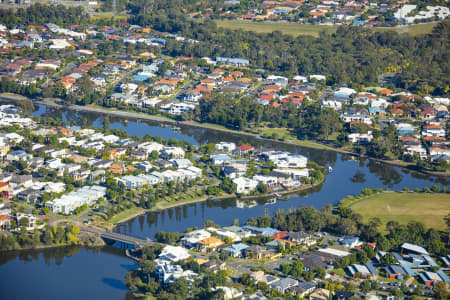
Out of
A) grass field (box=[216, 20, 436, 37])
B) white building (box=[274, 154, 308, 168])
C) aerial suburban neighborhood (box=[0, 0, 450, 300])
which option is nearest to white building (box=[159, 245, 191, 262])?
aerial suburban neighborhood (box=[0, 0, 450, 300])

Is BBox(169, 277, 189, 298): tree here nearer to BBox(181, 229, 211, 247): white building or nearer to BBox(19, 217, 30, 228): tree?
BBox(181, 229, 211, 247): white building

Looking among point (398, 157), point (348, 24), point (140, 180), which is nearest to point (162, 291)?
point (140, 180)

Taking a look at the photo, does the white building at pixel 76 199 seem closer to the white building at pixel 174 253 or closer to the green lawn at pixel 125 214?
the green lawn at pixel 125 214

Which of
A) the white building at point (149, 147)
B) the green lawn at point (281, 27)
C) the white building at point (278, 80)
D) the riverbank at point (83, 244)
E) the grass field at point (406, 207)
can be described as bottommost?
the riverbank at point (83, 244)

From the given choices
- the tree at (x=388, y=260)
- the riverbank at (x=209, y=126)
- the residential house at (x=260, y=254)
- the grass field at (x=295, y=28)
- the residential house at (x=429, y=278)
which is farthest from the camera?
the grass field at (x=295, y=28)

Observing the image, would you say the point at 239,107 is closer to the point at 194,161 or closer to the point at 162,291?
the point at 194,161

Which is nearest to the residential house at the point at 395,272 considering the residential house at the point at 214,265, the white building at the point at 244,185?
the residential house at the point at 214,265

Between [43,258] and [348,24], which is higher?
[348,24]
